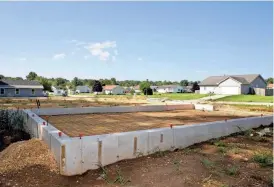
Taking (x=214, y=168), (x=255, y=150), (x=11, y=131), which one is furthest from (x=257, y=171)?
(x=11, y=131)

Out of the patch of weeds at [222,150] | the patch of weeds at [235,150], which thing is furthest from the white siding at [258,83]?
the patch of weeds at [222,150]

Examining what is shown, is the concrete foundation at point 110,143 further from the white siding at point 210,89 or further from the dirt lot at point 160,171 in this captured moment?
the white siding at point 210,89

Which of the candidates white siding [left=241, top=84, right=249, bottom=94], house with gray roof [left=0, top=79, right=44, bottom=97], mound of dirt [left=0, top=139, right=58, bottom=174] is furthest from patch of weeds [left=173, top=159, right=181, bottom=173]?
white siding [left=241, top=84, right=249, bottom=94]

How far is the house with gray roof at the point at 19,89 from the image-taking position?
49.9 metres

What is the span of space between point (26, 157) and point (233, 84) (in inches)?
2255

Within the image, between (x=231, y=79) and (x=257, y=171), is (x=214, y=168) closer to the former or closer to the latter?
(x=257, y=171)

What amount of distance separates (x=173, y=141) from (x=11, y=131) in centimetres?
785

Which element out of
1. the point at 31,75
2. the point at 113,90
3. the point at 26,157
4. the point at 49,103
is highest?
the point at 31,75

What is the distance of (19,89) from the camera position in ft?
169

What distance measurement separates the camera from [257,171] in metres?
7.84

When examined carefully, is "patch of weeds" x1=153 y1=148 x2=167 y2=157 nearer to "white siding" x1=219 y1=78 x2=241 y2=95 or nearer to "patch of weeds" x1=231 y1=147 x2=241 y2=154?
"patch of weeds" x1=231 y1=147 x2=241 y2=154

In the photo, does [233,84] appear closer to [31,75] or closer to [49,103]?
[49,103]

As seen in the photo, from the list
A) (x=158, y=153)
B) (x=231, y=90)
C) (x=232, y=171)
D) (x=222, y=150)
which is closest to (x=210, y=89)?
(x=231, y=90)

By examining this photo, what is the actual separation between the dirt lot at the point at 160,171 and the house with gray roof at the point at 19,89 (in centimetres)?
4561
